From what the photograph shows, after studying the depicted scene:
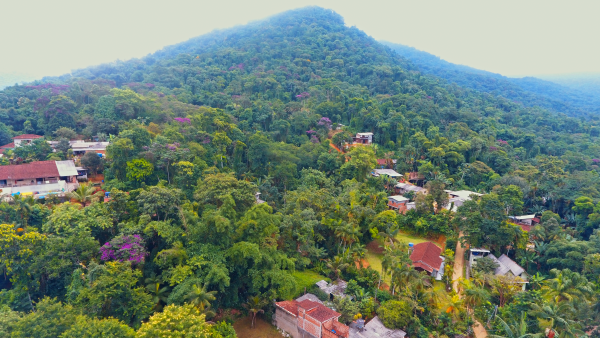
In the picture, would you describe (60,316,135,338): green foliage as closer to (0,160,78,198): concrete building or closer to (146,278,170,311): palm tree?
(146,278,170,311): palm tree

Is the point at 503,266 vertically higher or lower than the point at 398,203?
lower

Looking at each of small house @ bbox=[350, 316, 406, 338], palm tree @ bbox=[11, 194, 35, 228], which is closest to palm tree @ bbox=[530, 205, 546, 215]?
small house @ bbox=[350, 316, 406, 338]

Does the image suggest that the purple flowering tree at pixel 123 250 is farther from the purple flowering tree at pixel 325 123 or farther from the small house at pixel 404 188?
the purple flowering tree at pixel 325 123

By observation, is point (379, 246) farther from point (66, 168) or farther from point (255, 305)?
point (66, 168)

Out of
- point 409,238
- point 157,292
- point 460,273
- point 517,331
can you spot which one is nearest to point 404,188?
point 409,238

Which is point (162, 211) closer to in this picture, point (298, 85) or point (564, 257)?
point (564, 257)
